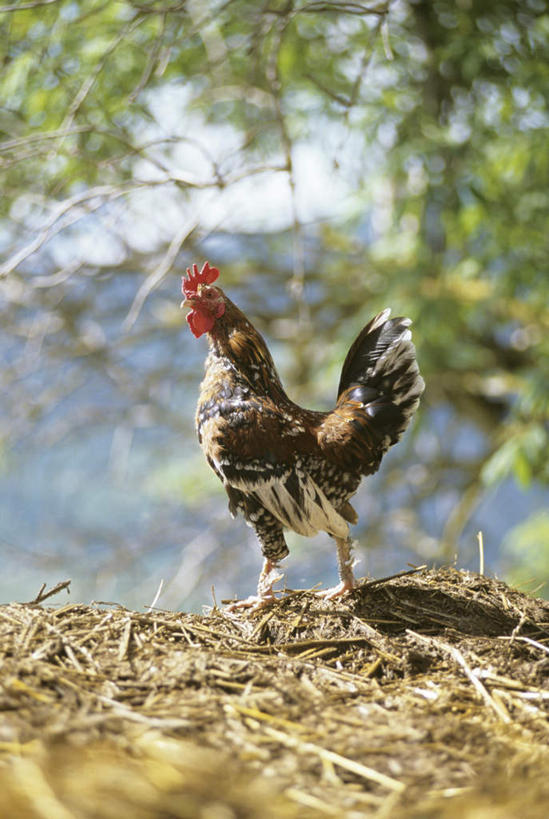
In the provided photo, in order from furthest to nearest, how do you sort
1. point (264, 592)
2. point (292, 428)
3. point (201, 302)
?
point (201, 302), point (292, 428), point (264, 592)

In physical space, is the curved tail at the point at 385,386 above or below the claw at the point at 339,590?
above

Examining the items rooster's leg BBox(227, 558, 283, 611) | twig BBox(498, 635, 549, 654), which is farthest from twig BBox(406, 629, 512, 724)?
rooster's leg BBox(227, 558, 283, 611)

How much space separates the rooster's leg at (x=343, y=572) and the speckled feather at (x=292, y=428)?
0.05 m

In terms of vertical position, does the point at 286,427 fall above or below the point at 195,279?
below

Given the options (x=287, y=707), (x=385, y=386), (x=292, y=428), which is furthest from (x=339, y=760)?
(x=385, y=386)

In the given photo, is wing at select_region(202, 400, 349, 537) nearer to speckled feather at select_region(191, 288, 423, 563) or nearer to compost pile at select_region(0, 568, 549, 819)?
speckled feather at select_region(191, 288, 423, 563)

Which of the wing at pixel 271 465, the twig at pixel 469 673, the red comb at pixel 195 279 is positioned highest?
the red comb at pixel 195 279

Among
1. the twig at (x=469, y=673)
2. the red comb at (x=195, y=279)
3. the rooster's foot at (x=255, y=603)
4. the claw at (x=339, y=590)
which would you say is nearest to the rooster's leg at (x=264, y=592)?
the rooster's foot at (x=255, y=603)

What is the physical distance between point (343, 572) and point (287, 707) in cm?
103

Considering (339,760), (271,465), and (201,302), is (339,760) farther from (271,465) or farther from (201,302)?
(201,302)

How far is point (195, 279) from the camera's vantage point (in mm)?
2711

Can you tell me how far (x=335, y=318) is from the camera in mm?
6738

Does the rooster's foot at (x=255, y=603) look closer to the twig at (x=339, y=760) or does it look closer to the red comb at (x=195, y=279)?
the twig at (x=339, y=760)

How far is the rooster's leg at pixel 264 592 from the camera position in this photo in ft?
7.77
